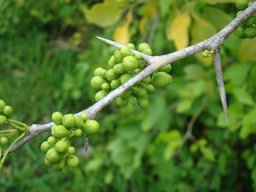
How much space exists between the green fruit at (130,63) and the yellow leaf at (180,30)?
2.30ft

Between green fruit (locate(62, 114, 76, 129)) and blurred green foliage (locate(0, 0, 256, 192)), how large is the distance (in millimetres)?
747

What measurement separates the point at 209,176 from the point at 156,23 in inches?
37.4

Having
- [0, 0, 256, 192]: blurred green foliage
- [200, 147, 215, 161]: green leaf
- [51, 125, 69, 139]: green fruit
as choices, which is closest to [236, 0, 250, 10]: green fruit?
[0, 0, 256, 192]: blurred green foliage

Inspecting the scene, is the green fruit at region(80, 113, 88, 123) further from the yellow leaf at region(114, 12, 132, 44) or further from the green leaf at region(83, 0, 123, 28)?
the yellow leaf at region(114, 12, 132, 44)

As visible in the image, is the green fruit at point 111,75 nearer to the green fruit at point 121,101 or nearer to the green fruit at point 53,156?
the green fruit at point 121,101

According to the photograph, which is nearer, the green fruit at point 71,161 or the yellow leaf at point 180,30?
the green fruit at point 71,161

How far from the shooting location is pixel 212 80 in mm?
2146

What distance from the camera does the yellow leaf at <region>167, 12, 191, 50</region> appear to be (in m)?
1.55

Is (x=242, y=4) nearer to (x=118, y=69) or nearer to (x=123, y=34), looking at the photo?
(x=118, y=69)

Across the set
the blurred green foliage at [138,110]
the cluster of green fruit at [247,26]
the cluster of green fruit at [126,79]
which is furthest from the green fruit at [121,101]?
the blurred green foliage at [138,110]

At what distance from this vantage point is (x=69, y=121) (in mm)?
758

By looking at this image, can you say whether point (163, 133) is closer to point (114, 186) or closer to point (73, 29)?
point (114, 186)

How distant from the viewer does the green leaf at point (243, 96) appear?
1.85 metres

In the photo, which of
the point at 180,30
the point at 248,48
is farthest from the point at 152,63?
the point at 180,30
